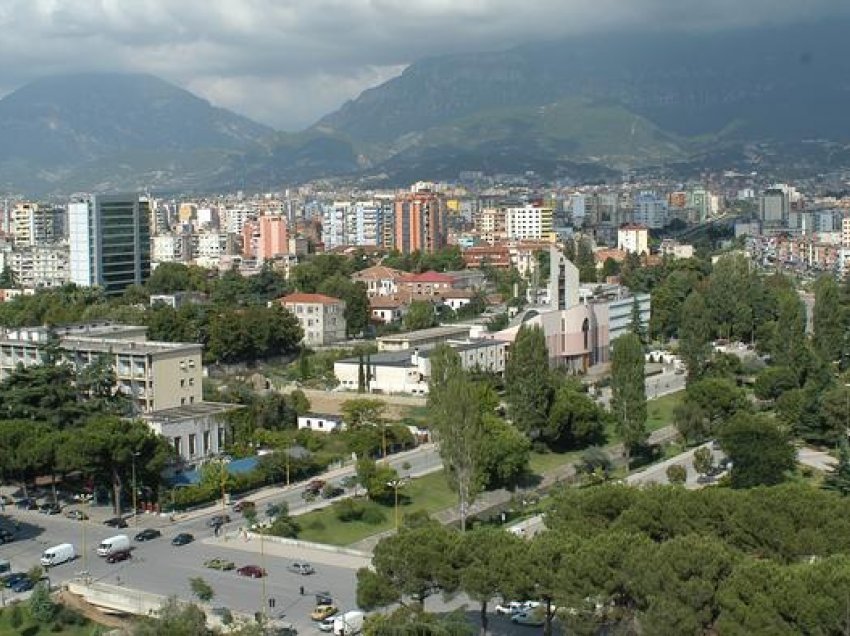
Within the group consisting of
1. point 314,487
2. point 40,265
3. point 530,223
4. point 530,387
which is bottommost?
point 314,487

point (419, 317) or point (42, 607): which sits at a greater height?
point (419, 317)

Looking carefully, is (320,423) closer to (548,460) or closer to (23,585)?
(548,460)

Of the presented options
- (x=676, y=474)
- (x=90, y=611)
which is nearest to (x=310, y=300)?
(x=676, y=474)

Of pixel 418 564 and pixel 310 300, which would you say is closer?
pixel 418 564

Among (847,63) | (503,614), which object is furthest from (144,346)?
(847,63)

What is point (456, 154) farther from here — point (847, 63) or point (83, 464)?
point (83, 464)
